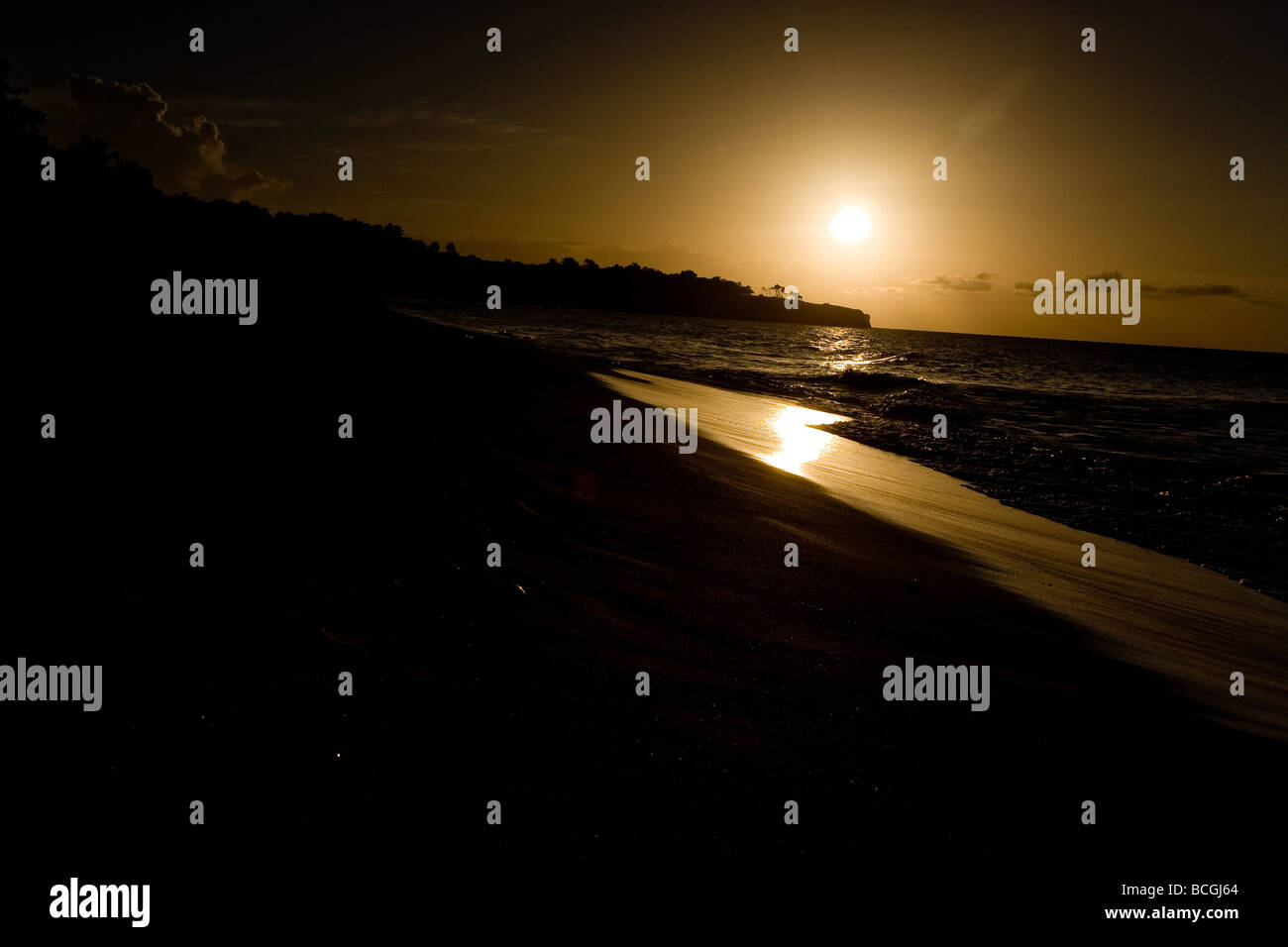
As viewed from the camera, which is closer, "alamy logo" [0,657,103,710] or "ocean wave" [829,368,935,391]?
"alamy logo" [0,657,103,710]

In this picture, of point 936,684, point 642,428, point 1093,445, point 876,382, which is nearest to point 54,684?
point 936,684

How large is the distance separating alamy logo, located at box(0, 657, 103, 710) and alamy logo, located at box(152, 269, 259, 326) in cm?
958

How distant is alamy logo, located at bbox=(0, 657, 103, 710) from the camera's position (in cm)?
285

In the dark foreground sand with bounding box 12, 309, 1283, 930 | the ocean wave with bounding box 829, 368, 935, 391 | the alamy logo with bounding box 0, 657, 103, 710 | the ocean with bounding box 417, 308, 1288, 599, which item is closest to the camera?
the dark foreground sand with bounding box 12, 309, 1283, 930

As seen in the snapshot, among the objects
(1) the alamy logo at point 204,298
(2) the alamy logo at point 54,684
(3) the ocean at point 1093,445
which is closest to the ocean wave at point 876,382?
(3) the ocean at point 1093,445

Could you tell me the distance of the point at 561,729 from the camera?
331cm

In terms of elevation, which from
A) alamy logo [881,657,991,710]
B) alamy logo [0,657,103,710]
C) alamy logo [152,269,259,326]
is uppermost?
alamy logo [152,269,259,326]

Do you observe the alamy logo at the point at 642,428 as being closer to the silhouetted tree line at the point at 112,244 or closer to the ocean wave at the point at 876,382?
the silhouetted tree line at the point at 112,244

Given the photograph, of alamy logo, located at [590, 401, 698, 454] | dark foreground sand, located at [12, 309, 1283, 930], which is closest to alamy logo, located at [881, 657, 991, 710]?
dark foreground sand, located at [12, 309, 1283, 930]

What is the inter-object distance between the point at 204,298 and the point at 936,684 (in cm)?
1454
